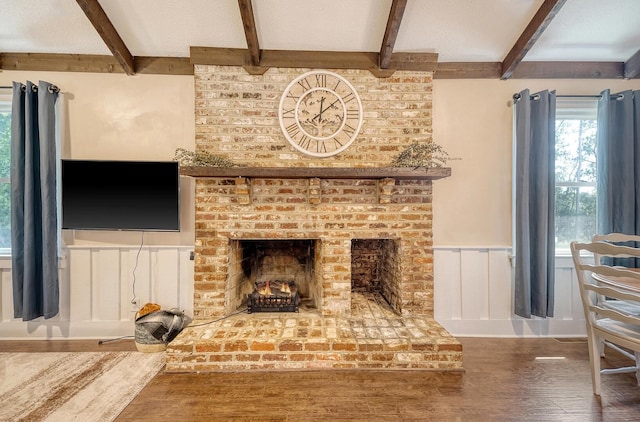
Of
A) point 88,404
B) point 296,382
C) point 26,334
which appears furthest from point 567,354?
point 26,334

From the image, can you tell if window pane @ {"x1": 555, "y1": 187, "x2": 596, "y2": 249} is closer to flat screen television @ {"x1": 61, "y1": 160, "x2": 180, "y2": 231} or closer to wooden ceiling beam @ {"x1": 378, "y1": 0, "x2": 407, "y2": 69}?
wooden ceiling beam @ {"x1": 378, "y1": 0, "x2": 407, "y2": 69}

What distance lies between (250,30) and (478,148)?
2214mm

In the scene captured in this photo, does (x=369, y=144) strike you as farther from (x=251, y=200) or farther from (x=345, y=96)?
(x=251, y=200)

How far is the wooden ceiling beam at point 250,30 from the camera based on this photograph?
6.67 ft

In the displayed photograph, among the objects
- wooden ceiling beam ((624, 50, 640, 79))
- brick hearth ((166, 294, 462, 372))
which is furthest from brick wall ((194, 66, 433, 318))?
wooden ceiling beam ((624, 50, 640, 79))

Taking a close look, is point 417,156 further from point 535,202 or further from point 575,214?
point 575,214

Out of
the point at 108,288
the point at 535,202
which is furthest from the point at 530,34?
the point at 108,288

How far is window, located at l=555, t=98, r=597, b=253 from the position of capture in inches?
111

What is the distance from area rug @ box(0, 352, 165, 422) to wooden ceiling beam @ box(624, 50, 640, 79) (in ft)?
15.3

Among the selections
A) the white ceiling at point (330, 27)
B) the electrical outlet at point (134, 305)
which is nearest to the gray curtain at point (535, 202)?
the white ceiling at point (330, 27)

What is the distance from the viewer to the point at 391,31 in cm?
219

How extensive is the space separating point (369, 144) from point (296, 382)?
1.91 metres

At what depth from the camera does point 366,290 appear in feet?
9.93

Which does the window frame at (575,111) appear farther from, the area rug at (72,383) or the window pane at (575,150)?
the area rug at (72,383)
